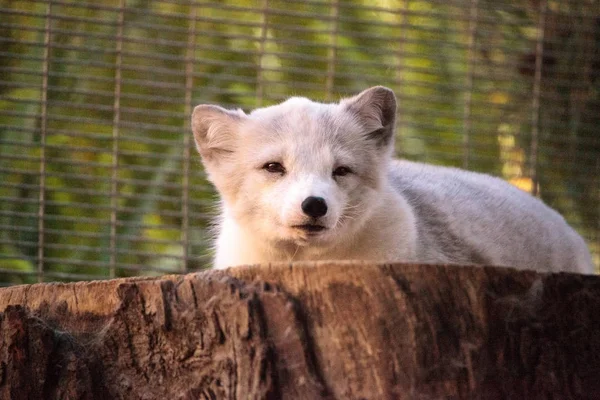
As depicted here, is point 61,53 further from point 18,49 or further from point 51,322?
point 51,322

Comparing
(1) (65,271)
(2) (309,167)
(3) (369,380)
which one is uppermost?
(2) (309,167)

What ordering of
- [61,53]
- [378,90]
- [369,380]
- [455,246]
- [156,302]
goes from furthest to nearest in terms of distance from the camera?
1. [61,53]
2. [455,246]
3. [378,90]
4. [156,302]
5. [369,380]

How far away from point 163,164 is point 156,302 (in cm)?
425

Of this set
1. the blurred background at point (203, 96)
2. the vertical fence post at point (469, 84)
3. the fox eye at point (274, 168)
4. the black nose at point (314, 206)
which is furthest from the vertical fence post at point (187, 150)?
the black nose at point (314, 206)

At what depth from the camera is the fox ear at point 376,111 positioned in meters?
3.91

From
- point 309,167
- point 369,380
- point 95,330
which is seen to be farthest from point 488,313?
point 309,167

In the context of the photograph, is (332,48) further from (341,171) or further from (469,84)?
(341,171)

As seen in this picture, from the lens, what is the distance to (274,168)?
364 cm

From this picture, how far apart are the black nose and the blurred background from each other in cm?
262

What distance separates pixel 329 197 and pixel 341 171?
330 mm

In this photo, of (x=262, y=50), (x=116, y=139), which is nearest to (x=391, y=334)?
(x=116, y=139)

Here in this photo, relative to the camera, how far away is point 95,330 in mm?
2467

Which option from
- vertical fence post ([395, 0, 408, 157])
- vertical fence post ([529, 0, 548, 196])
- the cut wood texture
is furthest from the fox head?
vertical fence post ([529, 0, 548, 196])

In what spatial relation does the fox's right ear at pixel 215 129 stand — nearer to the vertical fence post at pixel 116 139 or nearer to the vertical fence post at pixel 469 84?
the vertical fence post at pixel 116 139
